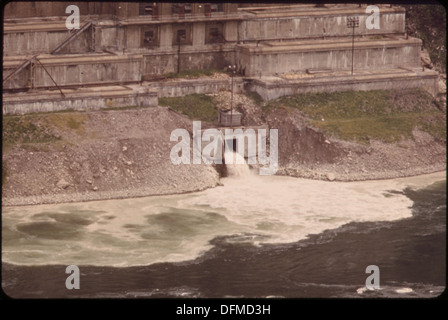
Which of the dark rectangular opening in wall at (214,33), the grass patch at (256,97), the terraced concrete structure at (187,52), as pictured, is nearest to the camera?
the terraced concrete structure at (187,52)

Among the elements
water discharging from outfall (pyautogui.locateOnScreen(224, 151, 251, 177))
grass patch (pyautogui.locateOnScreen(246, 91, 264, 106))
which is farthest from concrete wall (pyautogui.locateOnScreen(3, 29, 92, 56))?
water discharging from outfall (pyautogui.locateOnScreen(224, 151, 251, 177))

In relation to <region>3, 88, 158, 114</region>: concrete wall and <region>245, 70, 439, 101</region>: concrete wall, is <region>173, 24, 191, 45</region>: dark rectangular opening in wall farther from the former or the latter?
<region>3, 88, 158, 114</region>: concrete wall

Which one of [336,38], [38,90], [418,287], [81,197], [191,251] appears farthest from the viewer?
[336,38]

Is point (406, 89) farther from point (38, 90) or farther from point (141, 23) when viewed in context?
point (38, 90)

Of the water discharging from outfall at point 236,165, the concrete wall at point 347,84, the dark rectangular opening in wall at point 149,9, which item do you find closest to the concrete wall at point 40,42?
the dark rectangular opening in wall at point 149,9

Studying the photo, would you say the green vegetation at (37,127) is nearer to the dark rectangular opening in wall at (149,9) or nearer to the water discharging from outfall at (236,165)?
the water discharging from outfall at (236,165)

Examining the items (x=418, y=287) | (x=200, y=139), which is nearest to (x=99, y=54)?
(x=200, y=139)
